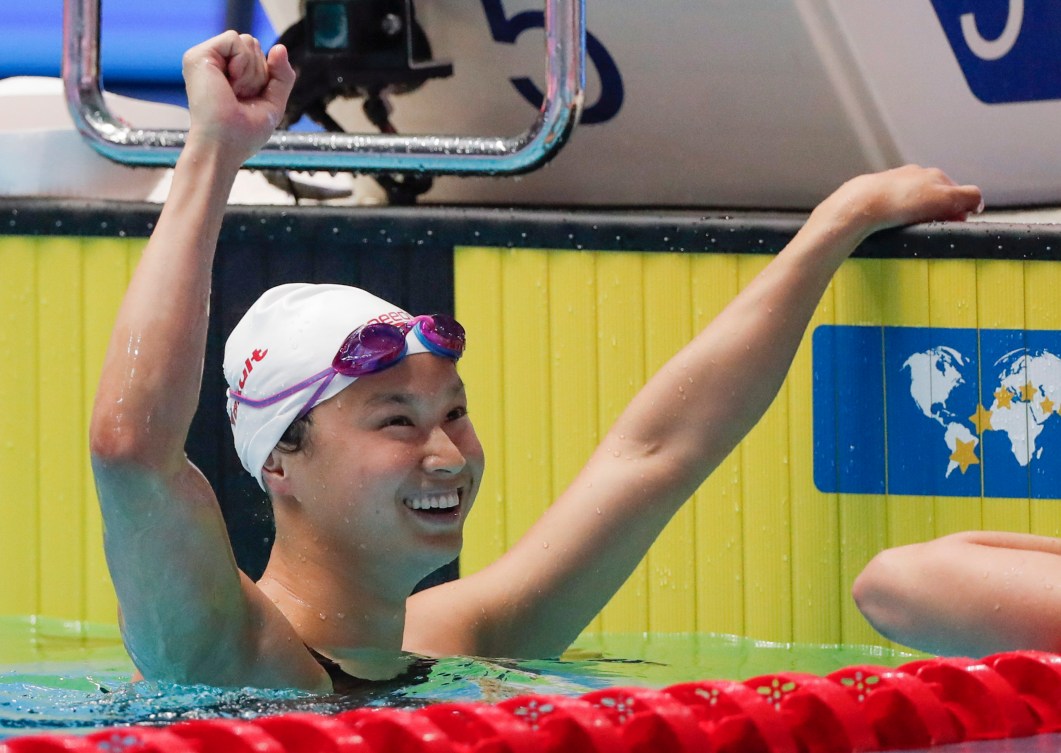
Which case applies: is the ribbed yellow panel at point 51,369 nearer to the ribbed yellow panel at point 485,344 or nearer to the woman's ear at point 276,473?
the ribbed yellow panel at point 485,344

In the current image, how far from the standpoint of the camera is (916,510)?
274 cm

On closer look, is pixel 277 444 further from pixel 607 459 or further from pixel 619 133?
pixel 619 133

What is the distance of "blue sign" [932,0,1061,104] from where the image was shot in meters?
2.96

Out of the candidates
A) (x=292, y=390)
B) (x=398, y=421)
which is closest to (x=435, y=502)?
(x=398, y=421)

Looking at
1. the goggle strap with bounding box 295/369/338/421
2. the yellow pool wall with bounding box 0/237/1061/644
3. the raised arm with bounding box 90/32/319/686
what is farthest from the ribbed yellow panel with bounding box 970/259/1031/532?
the raised arm with bounding box 90/32/319/686

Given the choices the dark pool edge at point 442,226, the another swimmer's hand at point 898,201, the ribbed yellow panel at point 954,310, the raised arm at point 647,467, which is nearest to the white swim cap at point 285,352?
the raised arm at point 647,467

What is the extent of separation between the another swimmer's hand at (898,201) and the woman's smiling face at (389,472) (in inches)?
34.1

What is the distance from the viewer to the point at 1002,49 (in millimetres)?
3000

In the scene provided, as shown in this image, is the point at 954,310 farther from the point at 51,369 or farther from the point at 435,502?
the point at 51,369

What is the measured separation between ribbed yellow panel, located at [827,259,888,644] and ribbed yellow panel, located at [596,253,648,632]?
35 centimetres

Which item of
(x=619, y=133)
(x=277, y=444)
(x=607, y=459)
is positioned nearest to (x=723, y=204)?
(x=619, y=133)

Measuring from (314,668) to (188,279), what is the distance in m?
0.59

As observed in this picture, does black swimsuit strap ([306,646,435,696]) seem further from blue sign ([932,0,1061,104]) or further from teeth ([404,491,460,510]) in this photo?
blue sign ([932,0,1061,104])

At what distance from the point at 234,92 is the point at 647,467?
35.0 inches
